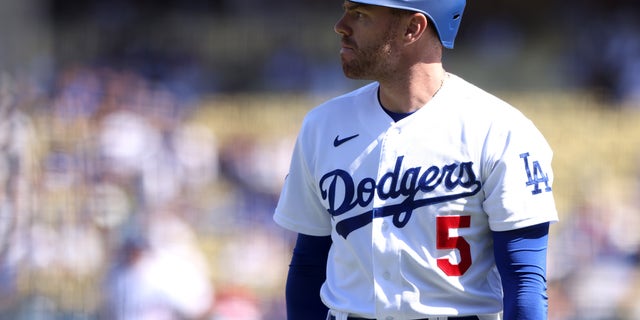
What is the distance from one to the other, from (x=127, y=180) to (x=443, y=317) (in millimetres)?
4241

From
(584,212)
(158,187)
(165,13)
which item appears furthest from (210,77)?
(584,212)

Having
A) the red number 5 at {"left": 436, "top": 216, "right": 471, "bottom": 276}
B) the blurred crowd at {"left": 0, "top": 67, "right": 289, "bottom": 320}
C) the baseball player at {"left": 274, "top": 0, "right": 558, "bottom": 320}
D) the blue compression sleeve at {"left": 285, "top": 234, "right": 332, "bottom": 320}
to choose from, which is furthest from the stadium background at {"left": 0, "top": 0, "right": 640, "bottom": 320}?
the red number 5 at {"left": 436, "top": 216, "right": 471, "bottom": 276}

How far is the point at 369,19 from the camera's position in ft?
6.53

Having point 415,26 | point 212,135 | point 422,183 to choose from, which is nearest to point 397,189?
point 422,183

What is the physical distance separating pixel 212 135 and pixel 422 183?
516cm

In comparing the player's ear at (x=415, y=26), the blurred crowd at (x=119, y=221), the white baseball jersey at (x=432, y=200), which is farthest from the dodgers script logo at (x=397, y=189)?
the blurred crowd at (x=119, y=221)

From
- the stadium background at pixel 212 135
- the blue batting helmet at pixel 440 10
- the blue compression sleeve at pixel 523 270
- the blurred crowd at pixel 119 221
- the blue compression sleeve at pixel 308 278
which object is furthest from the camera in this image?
the stadium background at pixel 212 135

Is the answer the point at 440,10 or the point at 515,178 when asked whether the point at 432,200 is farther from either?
the point at 440,10

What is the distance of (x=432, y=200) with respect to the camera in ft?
6.24

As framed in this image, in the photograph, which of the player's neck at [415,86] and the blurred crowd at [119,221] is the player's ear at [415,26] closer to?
the player's neck at [415,86]

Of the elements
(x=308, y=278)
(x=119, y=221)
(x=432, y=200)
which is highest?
(x=432, y=200)

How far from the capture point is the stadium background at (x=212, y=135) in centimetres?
529

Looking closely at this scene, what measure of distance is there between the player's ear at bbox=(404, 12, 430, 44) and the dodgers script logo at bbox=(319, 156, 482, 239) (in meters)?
0.26

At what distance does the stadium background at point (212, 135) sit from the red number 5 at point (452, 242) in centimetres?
354
